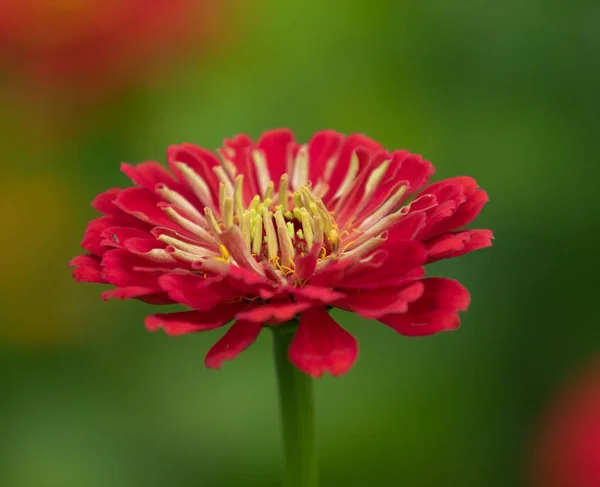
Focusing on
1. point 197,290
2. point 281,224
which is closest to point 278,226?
point 281,224

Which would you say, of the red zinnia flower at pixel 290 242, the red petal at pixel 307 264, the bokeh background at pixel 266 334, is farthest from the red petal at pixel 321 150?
the bokeh background at pixel 266 334

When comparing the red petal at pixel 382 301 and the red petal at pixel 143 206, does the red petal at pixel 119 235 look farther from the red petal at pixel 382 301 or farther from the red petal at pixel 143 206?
the red petal at pixel 382 301

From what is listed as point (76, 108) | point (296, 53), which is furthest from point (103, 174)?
point (296, 53)

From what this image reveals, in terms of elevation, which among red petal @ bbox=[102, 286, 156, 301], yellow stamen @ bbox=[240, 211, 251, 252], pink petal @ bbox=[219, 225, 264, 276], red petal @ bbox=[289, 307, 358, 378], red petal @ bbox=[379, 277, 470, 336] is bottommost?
red petal @ bbox=[289, 307, 358, 378]

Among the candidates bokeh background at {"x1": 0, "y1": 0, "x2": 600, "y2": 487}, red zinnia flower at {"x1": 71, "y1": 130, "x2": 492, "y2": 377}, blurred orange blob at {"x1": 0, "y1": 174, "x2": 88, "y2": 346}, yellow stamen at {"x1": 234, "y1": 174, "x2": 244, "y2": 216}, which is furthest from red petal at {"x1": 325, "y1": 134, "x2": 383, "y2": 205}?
blurred orange blob at {"x1": 0, "y1": 174, "x2": 88, "y2": 346}

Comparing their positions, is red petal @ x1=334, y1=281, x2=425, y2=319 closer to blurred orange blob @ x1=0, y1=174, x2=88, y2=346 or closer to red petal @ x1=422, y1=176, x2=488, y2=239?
red petal @ x1=422, y1=176, x2=488, y2=239

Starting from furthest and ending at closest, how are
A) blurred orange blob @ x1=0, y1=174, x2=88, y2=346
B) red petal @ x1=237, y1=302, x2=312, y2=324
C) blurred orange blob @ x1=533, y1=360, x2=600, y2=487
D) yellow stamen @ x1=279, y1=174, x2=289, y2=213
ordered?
1. blurred orange blob @ x1=0, y1=174, x2=88, y2=346
2. blurred orange blob @ x1=533, y1=360, x2=600, y2=487
3. yellow stamen @ x1=279, y1=174, x2=289, y2=213
4. red petal @ x1=237, y1=302, x2=312, y2=324
